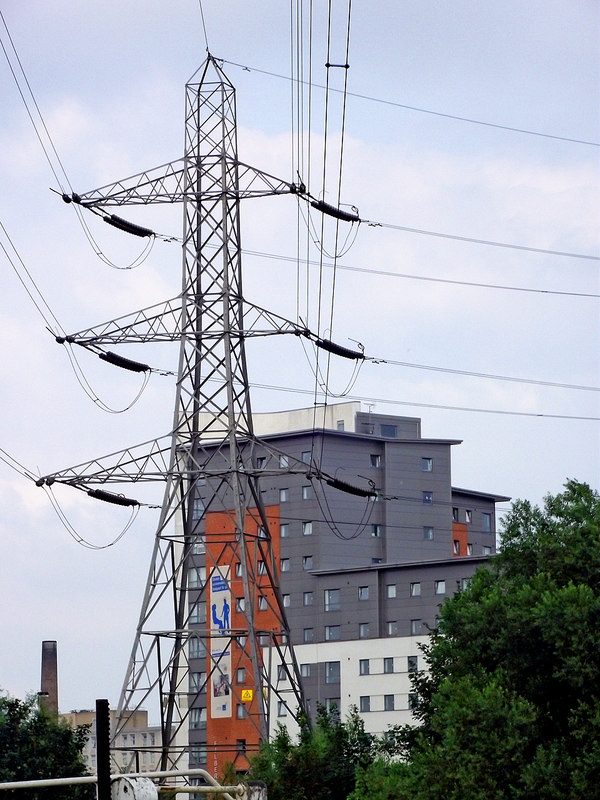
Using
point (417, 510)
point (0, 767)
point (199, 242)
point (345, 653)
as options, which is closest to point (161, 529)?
point (199, 242)

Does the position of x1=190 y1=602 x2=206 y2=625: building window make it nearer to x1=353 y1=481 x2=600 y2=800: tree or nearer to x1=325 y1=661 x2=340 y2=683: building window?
x1=325 y1=661 x2=340 y2=683: building window

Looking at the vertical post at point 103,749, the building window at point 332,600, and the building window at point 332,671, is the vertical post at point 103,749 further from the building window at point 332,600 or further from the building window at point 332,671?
the building window at point 332,600

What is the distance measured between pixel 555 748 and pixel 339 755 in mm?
11958

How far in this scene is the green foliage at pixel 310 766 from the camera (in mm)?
42125

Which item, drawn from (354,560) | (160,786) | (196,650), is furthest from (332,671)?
(160,786)

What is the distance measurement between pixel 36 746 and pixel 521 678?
31364 millimetres

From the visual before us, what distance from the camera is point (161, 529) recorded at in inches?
1722

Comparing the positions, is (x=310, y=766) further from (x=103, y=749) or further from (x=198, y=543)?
(x=103, y=749)

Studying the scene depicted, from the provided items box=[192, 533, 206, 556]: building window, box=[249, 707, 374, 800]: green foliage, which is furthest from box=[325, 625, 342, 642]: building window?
box=[249, 707, 374, 800]: green foliage

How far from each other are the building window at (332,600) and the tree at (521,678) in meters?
87.8

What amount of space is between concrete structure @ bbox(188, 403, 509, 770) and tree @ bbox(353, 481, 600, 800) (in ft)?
249

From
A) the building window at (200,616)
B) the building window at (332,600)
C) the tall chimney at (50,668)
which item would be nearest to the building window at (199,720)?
the building window at (200,616)

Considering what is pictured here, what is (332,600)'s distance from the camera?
129 meters

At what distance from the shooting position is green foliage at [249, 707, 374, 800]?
138ft
